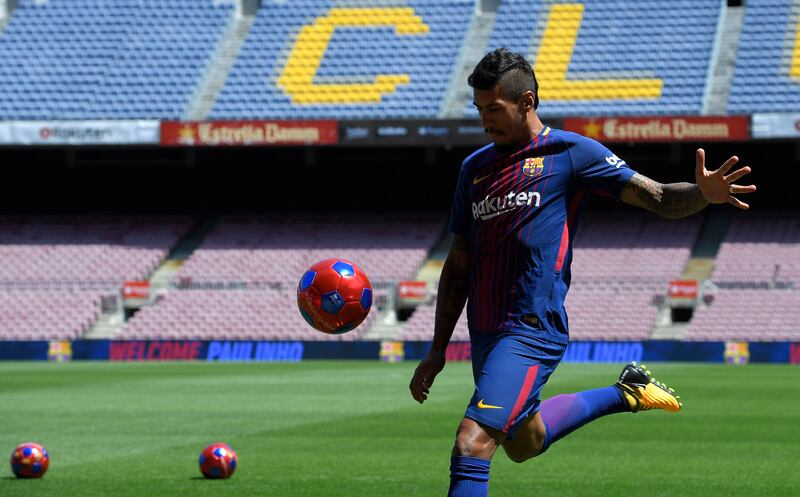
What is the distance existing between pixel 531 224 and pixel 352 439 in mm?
7614

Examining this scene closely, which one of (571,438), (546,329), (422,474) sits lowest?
(571,438)

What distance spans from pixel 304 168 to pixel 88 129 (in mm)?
7754

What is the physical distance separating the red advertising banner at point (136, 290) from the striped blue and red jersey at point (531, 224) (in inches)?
1327

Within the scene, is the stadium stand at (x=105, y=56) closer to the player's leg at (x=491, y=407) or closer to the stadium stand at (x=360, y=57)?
the stadium stand at (x=360, y=57)

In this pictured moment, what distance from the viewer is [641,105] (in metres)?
39.2

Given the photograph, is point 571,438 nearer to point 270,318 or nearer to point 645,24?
point 270,318

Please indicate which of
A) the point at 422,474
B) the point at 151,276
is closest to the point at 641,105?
the point at 151,276

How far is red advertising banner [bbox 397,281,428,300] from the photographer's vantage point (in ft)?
122

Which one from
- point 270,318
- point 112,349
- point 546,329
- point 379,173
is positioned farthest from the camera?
point 379,173

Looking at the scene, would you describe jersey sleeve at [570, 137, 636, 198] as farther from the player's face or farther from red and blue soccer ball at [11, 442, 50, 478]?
red and blue soccer ball at [11, 442, 50, 478]

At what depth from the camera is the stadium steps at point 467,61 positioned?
40531 mm

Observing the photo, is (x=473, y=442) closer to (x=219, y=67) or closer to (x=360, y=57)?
(x=360, y=57)

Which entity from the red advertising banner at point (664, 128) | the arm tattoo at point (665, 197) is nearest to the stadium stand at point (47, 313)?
the red advertising banner at point (664, 128)

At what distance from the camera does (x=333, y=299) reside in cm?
729
